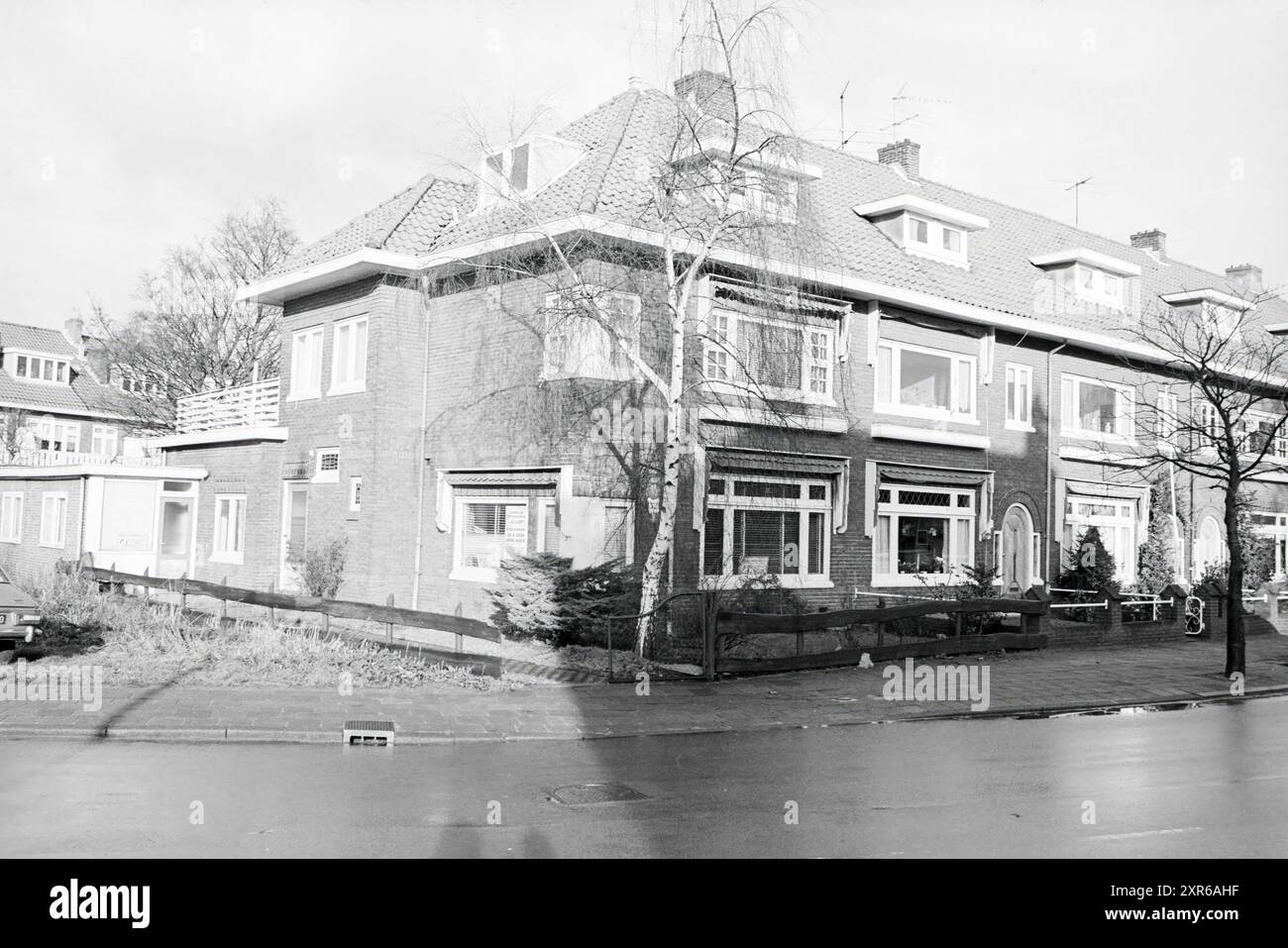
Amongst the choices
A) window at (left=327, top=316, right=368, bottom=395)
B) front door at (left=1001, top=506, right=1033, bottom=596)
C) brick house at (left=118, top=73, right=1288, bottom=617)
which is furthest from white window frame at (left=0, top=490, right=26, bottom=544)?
front door at (left=1001, top=506, right=1033, bottom=596)

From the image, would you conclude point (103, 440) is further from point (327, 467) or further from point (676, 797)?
point (676, 797)

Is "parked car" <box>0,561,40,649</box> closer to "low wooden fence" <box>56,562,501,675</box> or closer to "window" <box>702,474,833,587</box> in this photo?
"low wooden fence" <box>56,562,501,675</box>

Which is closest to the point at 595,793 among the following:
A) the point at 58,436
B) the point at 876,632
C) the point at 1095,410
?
the point at 876,632

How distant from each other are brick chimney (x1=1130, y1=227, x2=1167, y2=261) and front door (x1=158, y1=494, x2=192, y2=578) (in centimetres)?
3004

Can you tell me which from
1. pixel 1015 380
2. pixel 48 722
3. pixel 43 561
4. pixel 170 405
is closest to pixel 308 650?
pixel 48 722

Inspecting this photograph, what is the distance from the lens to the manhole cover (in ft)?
27.7

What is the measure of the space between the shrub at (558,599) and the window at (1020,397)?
12.0 m

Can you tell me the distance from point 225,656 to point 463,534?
6.87 metres

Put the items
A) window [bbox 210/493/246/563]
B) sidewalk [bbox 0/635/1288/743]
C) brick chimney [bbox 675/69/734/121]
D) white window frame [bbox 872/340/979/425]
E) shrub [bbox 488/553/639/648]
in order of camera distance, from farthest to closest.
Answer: window [bbox 210/493/246/563]
white window frame [bbox 872/340/979/425]
shrub [bbox 488/553/639/648]
brick chimney [bbox 675/69/734/121]
sidewalk [bbox 0/635/1288/743]

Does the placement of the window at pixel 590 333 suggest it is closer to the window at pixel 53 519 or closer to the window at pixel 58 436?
the window at pixel 53 519

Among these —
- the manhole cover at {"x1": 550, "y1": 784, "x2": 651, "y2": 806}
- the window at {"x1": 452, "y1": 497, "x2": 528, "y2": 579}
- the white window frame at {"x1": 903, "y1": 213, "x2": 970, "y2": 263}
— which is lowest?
the manhole cover at {"x1": 550, "y1": 784, "x2": 651, "y2": 806}

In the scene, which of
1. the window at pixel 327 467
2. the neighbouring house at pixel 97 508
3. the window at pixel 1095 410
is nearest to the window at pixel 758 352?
the window at pixel 327 467

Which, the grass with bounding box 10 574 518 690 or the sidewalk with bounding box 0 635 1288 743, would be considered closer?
the sidewalk with bounding box 0 635 1288 743
